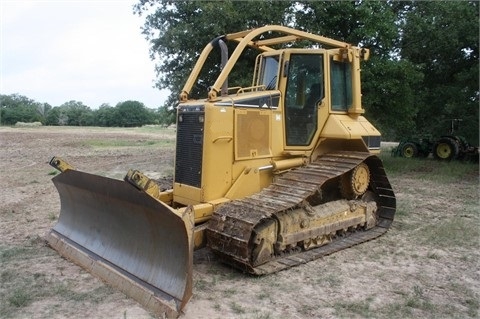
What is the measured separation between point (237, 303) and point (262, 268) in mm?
832

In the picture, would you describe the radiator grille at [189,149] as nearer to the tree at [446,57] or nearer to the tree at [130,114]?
the tree at [446,57]

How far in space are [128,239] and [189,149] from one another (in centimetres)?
134

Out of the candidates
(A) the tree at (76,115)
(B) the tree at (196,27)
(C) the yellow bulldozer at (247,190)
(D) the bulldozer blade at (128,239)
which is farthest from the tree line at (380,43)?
(A) the tree at (76,115)

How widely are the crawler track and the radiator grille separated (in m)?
0.68

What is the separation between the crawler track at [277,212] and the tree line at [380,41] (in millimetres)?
6267

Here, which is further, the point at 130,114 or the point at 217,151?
the point at 130,114

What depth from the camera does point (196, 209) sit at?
521 centimetres

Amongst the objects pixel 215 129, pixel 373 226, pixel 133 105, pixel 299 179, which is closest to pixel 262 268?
pixel 299 179

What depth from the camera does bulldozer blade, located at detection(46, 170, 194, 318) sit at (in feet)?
14.0

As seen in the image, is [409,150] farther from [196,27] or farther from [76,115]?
[76,115]

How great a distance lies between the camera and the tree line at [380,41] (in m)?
12.2

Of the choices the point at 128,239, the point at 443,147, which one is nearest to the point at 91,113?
the point at 443,147

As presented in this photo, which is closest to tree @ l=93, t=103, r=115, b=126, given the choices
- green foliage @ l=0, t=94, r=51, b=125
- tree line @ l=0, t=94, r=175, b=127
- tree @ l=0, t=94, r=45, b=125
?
tree line @ l=0, t=94, r=175, b=127

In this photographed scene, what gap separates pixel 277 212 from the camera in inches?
207
